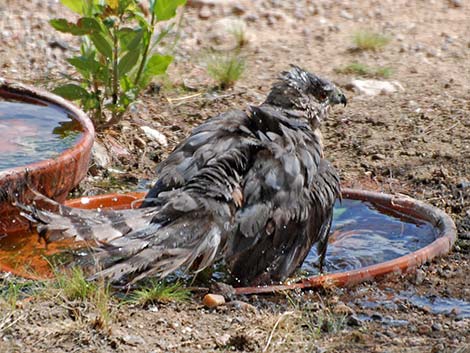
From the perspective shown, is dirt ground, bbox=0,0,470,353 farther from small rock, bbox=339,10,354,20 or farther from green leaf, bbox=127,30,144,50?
green leaf, bbox=127,30,144,50

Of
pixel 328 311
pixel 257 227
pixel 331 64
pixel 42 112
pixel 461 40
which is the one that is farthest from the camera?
pixel 461 40

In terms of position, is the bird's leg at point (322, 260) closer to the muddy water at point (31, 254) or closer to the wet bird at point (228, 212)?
the wet bird at point (228, 212)

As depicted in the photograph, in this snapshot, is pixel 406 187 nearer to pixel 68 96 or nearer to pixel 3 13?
pixel 68 96

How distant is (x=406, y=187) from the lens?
292 inches

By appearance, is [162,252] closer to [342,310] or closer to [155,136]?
[342,310]

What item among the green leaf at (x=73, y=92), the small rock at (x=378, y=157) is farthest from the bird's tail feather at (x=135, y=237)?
the small rock at (x=378, y=157)

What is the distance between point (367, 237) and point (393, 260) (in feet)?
2.63

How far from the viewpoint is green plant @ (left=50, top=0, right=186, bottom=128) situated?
23.3ft

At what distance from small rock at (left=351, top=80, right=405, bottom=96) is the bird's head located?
2094mm

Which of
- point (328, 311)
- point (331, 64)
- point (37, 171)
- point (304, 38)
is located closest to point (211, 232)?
point (328, 311)

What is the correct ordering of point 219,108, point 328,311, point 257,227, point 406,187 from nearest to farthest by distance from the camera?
point 328,311, point 257,227, point 406,187, point 219,108

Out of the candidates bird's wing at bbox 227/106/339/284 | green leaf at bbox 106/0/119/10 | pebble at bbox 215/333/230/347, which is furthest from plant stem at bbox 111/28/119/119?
pebble at bbox 215/333/230/347

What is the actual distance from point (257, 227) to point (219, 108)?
3.39 metres

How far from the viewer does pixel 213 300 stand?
5.07 metres
